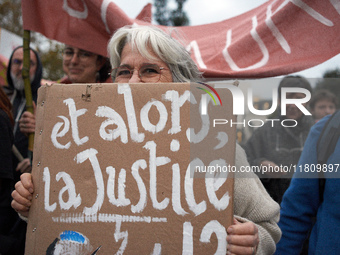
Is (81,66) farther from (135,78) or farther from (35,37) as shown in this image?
(35,37)

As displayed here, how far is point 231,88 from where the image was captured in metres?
1.17

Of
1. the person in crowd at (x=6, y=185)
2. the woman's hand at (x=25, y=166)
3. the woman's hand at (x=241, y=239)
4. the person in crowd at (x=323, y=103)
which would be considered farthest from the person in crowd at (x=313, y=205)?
the person in crowd at (x=323, y=103)

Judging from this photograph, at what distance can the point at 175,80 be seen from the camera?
1479mm

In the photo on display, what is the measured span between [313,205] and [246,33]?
42.7 inches

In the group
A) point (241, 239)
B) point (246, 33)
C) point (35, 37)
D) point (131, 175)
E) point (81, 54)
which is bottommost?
point (241, 239)

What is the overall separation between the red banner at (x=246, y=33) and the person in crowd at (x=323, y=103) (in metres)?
1.29

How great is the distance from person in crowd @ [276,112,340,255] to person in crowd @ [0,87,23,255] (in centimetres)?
124

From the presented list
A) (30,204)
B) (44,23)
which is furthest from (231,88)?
(44,23)

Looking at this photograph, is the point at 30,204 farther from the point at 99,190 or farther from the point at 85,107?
the point at 85,107

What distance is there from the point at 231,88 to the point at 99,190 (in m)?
0.51

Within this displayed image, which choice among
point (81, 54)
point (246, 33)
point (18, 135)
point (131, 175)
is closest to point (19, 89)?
point (18, 135)

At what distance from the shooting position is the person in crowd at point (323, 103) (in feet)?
10.8

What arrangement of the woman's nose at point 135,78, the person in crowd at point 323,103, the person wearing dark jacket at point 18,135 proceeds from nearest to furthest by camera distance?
1. the woman's nose at point 135,78
2. the person wearing dark jacket at point 18,135
3. the person in crowd at point 323,103

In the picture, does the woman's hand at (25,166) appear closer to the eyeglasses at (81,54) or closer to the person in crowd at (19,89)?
the person in crowd at (19,89)
